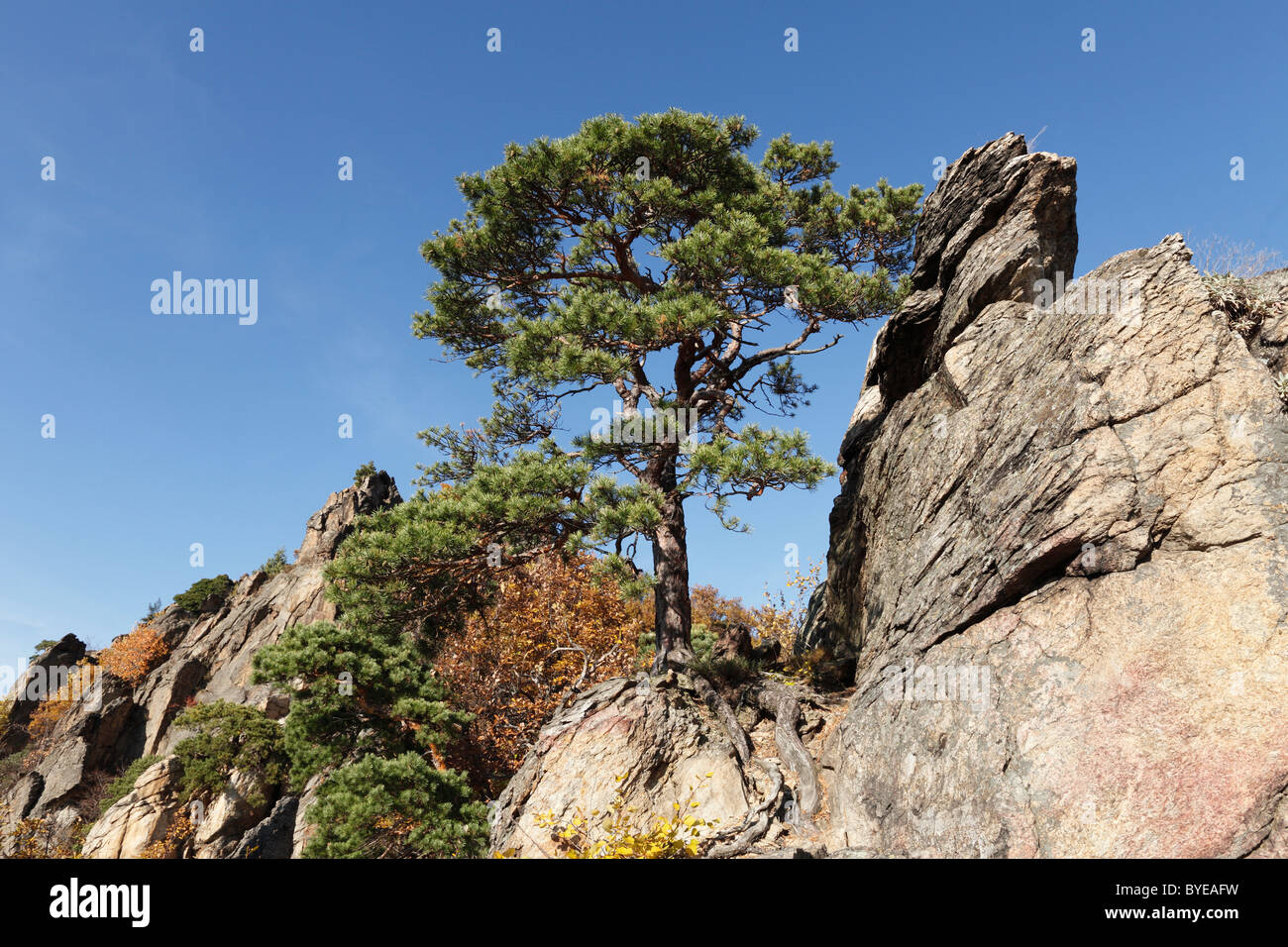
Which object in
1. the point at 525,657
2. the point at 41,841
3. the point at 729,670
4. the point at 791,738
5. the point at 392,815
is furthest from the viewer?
the point at 41,841

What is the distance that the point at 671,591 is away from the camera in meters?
12.4

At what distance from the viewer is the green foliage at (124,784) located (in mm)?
30359

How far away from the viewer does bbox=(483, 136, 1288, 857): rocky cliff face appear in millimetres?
6281

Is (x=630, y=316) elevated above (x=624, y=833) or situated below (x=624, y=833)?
above

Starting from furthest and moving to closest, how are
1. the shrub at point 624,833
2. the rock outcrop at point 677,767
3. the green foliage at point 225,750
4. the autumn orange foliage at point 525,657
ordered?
the green foliage at point 225,750 < the autumn orange foliage at point 525,657 < the rock outcrop at point 677,767 < the shrub at point 624,833

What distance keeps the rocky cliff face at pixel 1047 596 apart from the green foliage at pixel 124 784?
29.7m

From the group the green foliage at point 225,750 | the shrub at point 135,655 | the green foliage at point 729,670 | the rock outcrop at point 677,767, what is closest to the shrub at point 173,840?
the green foliage at point 225,750

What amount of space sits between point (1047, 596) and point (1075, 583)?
1.06 feet

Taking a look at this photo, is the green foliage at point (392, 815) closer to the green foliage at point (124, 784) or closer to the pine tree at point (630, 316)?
the pine tree at point (630, 316)

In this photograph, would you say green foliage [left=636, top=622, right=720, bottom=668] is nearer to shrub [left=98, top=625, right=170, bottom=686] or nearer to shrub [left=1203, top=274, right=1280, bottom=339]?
shrub [left=1203, top=274, right=1280, bottom=339]

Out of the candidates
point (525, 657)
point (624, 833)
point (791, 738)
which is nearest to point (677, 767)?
point (791, 738)

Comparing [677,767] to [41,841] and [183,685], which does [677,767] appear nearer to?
[183,685]
